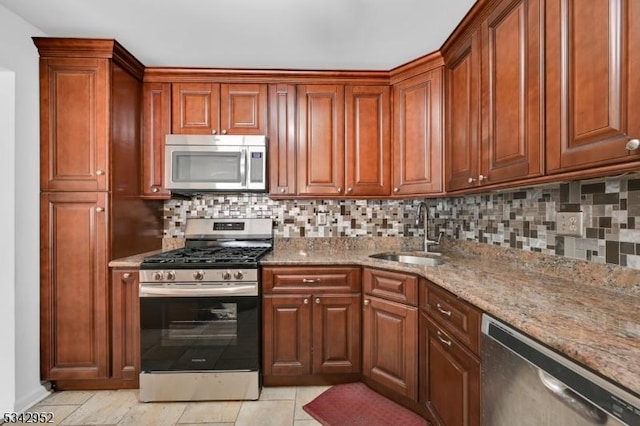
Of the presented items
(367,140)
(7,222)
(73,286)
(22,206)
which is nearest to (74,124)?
(22,206)

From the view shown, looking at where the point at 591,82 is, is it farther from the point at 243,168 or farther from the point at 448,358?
the point at 243,168

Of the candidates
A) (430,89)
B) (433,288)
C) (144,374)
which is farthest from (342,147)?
(144,374)

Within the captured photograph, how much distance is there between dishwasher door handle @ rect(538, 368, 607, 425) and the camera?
727 millimetres

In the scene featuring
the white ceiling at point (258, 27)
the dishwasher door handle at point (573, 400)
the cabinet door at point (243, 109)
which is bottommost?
the dishwasher door handle at point (573, 400)

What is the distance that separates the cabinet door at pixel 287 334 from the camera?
2105mm

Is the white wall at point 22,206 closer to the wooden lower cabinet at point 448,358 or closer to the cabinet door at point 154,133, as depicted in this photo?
the cabinet door at point 154,133

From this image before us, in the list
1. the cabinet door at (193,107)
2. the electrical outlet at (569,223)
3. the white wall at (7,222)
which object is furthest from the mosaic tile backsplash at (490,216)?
the white wall at (7,222)

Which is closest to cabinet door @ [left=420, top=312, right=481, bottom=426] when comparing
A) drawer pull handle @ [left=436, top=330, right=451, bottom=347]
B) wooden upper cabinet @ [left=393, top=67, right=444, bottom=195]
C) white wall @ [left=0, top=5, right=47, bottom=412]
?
drawer pull handle @ [left=436, top=330, right=451, bottom=347]

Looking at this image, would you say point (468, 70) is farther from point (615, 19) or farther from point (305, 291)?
point (305, 291)

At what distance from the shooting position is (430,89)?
2.25 meters

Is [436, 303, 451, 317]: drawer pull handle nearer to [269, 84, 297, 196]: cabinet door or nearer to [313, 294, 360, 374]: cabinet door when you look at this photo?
[313, 294, 360, 374]: cabinet door

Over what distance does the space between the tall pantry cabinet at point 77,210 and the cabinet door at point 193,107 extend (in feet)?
1.45

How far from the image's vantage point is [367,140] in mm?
2488

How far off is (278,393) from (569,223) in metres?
2.01
